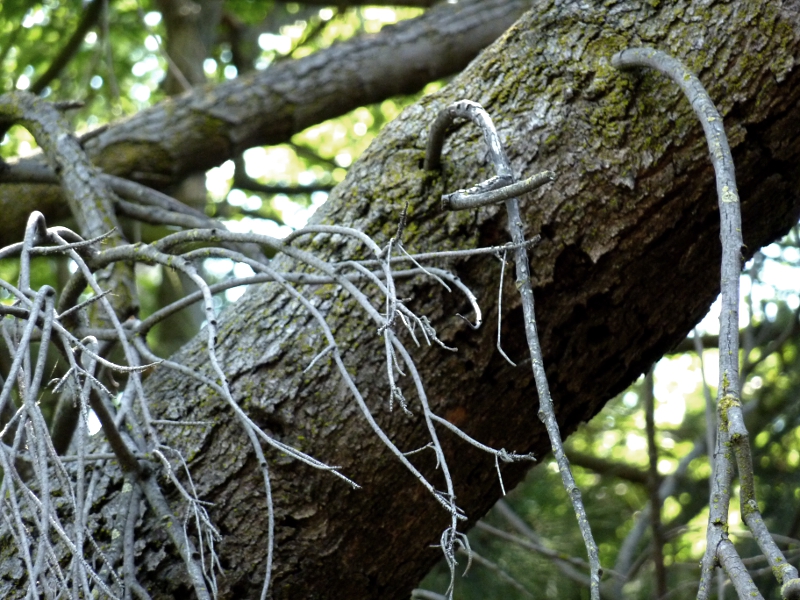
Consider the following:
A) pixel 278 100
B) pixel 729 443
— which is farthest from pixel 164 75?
pixel 729 443

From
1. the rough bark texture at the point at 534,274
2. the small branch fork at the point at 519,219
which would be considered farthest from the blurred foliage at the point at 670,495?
the small branch fork at the point at 519,219

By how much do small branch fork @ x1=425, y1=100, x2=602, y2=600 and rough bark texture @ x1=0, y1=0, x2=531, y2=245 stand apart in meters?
→ 1.61

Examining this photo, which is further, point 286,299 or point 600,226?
point 286,299

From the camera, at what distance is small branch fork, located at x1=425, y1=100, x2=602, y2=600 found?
0.94 meters

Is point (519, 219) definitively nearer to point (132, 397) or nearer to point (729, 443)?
point (729, 443)

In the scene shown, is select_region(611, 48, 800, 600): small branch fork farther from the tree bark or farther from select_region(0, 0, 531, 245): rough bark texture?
select_region(0, 0, 531, 245): rough bark texture

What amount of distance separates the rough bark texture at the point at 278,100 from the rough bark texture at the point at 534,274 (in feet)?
4.81

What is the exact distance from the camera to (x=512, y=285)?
5.00ft

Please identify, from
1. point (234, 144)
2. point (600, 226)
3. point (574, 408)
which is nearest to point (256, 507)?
point (574, 408)

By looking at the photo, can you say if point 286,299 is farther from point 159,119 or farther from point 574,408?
point 159,119

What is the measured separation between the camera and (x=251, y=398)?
1582mm

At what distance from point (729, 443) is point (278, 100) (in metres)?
2.50

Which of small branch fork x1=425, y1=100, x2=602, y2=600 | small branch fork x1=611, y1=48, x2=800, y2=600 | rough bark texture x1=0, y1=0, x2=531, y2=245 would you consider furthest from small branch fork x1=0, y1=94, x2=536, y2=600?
rough bark texture x1=0, y1=0, x2=531, y2=245

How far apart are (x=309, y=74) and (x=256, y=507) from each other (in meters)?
2.03
